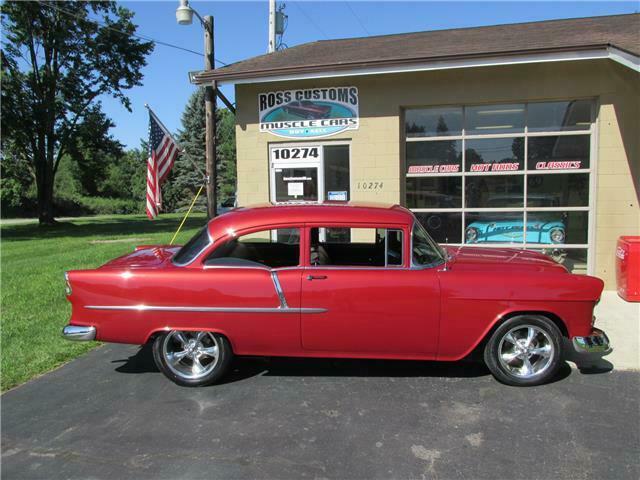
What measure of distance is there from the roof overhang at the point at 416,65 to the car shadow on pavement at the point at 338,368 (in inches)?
178

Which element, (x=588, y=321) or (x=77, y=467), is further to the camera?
(x=588, y=321)

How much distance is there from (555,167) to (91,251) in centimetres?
1181

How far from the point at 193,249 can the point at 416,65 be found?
16.3 feet

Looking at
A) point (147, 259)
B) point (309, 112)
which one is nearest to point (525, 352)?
point (147, 259)

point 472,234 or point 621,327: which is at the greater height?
point 472,234

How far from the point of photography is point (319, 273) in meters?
4.28

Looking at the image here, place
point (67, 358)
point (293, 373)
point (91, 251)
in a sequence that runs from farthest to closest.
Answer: point (91, 251) < point (67, 358) < point (293, 373)

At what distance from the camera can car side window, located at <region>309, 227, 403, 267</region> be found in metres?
4.41

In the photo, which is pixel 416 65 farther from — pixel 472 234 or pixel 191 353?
pixel 191 353

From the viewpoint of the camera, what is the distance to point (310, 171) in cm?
894

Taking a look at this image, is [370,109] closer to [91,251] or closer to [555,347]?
[555,347]

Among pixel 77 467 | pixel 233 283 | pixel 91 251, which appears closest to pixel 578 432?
pixel 233 283

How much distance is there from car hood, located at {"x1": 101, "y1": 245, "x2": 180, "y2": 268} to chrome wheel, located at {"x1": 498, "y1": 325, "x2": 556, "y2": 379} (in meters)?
3.16

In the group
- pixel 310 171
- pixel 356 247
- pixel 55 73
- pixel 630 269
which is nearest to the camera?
pixel 356 247
